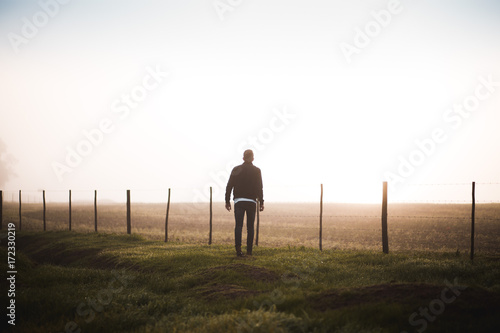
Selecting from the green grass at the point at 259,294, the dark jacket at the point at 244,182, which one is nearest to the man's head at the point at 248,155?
the dark jacket at the point at 244,182

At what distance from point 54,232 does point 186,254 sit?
43.1ft

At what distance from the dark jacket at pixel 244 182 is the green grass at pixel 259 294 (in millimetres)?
1889

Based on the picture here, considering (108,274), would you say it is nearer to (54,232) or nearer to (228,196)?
(228,196)

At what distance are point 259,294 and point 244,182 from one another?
455 cm

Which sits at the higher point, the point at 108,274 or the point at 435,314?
the point at 435,314

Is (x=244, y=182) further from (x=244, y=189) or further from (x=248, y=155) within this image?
(x=248, y=155)

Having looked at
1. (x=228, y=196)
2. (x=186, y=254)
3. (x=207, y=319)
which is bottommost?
(x=186, y=254)

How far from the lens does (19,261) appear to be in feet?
33.8

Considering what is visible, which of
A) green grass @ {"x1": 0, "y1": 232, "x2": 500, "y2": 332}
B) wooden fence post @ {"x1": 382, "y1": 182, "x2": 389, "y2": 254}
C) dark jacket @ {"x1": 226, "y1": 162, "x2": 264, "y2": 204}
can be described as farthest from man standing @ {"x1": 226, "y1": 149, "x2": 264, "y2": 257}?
wooden fence post @ {"x1": 382, "y1": 182, "x2": 389, "y2": 254}

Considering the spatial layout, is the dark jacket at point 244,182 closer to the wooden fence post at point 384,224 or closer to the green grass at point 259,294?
the green grass at point 259,294

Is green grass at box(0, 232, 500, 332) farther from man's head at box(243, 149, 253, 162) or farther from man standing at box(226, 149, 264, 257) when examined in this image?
man's head at box(243, 149, 253, 162)

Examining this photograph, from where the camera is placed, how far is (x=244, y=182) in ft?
35.0

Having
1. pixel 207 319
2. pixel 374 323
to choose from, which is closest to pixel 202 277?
pixel 207 319

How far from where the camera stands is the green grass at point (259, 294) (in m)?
4.69
